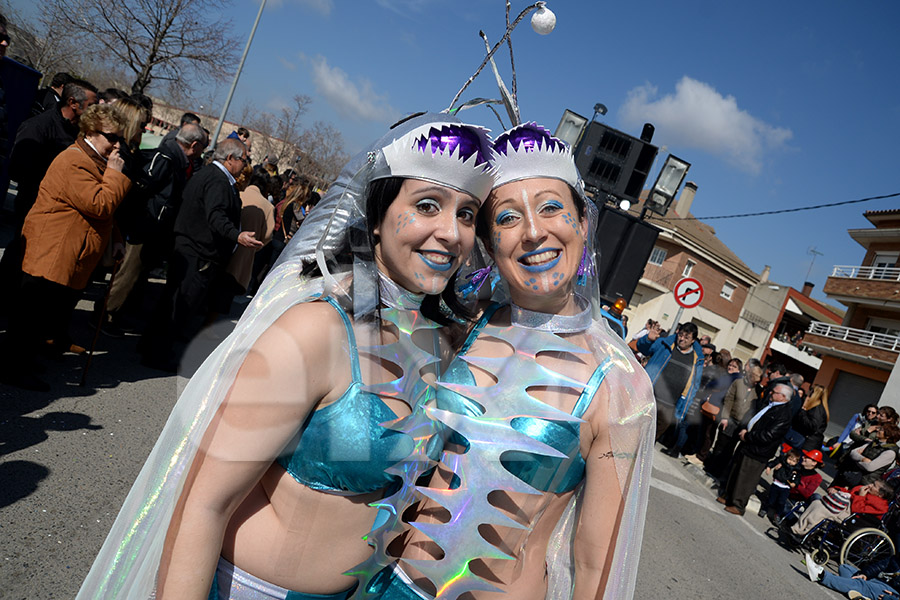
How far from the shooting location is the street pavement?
8.43 ft

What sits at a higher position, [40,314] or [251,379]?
[251,379]

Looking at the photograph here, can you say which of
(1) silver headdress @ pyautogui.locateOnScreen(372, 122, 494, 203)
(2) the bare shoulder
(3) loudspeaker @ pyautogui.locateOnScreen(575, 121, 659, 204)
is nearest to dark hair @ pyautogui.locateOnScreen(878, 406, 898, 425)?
(3) loudspeaker @ pyautogui.locateOnScreen(575, 121, 659, 204)

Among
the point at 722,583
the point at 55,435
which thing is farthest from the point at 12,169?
the point at 722,583

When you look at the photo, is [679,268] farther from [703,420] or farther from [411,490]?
[411,490]

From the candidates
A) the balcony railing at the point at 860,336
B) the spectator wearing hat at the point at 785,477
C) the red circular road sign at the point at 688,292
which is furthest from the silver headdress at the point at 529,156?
the balcony railing at the point at 860,336

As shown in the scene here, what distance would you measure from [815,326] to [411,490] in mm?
26287

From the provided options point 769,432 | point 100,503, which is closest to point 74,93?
point 100,503

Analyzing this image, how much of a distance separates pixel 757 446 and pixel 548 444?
22.2 feet

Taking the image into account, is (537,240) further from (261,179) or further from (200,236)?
(261,179)

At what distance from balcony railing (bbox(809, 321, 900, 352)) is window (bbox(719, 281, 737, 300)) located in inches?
315

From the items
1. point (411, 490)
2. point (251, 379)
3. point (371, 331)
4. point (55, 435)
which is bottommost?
point (55, 435)

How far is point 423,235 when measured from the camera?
5.07 feet

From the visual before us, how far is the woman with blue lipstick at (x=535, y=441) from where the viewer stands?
152cm

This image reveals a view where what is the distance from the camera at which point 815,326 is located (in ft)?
76.2
